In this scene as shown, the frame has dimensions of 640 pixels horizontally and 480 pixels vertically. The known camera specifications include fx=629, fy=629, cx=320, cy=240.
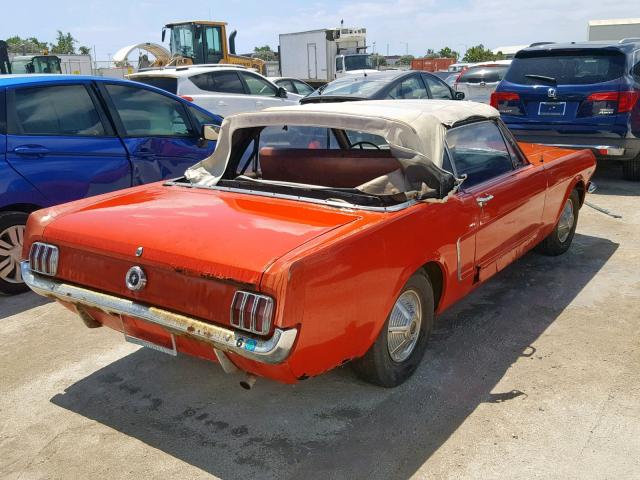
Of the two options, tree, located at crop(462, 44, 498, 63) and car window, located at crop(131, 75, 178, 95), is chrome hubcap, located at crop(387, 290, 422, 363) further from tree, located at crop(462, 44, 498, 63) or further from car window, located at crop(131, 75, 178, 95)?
tree, located at crop(462, 44, 498, 63)

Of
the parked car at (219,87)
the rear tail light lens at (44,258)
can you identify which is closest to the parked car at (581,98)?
the parked car at (219,87)

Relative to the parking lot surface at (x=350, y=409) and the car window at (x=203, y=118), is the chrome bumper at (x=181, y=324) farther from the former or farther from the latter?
the car window at (x=203, y=118)

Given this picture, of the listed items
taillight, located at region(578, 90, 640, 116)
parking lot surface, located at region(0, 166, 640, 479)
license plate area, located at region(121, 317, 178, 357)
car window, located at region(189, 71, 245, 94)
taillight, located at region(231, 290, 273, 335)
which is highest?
car window, located at region(189, 71, 245, 94)

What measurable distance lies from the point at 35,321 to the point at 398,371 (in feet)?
8.80

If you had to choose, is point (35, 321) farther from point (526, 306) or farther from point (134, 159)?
point (526, 306)

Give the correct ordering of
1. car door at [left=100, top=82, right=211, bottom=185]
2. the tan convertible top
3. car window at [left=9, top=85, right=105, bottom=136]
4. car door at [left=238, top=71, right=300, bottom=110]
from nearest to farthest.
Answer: the tan convertible top < car window at [left=9, top=85, right=105, bottom=136] < car door at [left=100, top=82, right=211, bottom=185] < car door at [left=238, top=71, right=300, bottom=110]

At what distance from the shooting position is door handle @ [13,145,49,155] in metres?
4.80

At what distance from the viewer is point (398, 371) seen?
11.2ft

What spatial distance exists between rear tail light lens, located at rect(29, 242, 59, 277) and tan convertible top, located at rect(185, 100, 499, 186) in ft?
3.42

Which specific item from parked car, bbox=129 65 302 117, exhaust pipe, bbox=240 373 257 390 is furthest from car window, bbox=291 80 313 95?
exhaust pipe, bbox=240 373 257 390

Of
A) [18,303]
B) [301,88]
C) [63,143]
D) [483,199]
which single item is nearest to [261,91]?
[301,88]

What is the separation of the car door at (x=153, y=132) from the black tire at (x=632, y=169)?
568 centimetres

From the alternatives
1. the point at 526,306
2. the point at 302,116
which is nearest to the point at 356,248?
the point at 302,116

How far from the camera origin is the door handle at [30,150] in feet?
15.7
